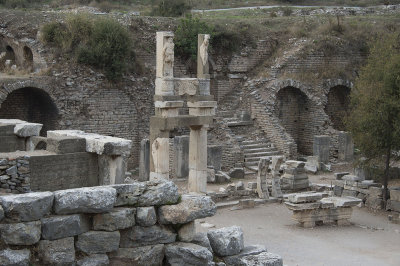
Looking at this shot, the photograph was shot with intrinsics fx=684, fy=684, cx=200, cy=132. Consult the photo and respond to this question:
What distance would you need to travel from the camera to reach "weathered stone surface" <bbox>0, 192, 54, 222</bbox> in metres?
6.40

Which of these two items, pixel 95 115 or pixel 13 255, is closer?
pixel 13 255

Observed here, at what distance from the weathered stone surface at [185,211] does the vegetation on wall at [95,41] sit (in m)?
17.7

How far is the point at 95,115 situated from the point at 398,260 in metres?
13.3

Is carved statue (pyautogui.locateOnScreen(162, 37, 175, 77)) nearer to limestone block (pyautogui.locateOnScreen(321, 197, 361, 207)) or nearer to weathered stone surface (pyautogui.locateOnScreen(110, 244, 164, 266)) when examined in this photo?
limestone block (pyautogui.locateOnScreen(321, 197, 361, 207))

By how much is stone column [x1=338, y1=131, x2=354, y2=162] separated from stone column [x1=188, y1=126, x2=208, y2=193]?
9.80m

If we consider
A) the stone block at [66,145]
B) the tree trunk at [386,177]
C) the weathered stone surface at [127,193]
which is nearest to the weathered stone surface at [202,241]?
the weathered stone surface at [127,193]

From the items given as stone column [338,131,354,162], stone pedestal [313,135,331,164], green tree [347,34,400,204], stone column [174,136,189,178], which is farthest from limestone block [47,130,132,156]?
stone column [338,131,354,162]

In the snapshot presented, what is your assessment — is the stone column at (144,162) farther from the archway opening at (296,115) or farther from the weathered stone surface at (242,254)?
the weathered stone surface at (242,254)

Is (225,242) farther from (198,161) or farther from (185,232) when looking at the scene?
(198,161)

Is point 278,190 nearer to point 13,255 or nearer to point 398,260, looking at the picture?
point 398,260

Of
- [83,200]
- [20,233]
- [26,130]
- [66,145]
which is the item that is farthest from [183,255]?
[26,130]

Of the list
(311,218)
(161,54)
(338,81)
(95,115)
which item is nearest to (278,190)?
(311,218)

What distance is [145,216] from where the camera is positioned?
711 cm

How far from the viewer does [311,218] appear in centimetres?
1748
